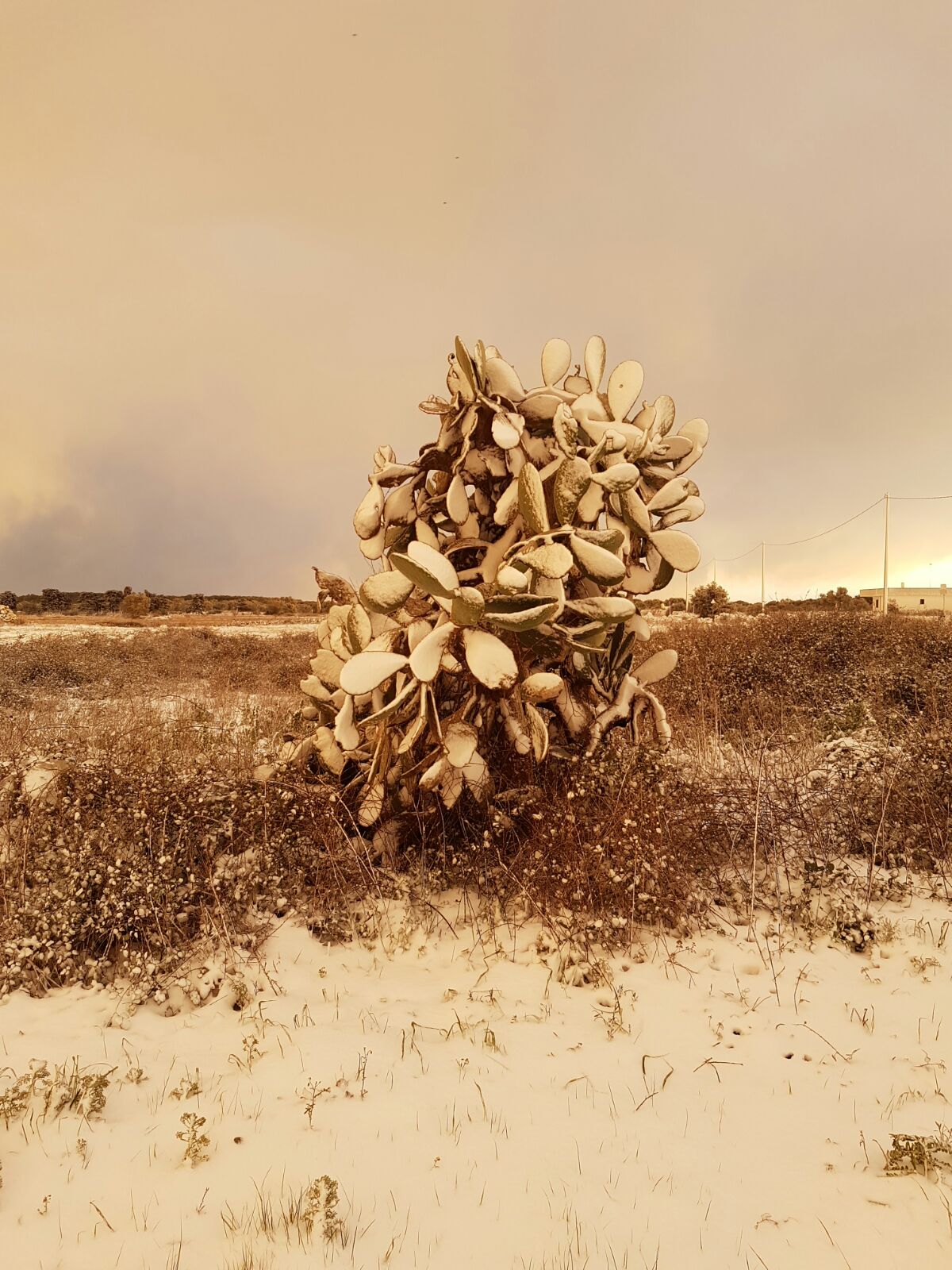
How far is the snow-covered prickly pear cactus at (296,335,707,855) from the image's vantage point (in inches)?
110

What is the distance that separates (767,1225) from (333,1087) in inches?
45.1

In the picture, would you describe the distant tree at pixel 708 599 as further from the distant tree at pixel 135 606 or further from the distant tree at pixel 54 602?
the distant tree at pixel 54 602

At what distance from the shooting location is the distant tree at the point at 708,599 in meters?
25.2

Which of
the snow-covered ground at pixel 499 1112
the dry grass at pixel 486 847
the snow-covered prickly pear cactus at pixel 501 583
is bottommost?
the snow-covered ground at pixel 499 1112

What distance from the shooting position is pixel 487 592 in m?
2.79

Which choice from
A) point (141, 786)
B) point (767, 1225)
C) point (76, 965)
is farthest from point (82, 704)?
point (767, 1225)

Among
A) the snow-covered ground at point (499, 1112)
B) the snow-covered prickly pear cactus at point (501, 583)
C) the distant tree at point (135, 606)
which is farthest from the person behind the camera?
the distant tree at point (135, 606)

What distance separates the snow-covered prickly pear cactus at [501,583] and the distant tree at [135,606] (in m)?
33.8

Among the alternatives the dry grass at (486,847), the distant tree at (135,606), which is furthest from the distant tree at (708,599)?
the distant tree at (135,606)

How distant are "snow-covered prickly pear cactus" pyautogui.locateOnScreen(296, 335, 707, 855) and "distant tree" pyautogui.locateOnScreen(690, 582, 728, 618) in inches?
844

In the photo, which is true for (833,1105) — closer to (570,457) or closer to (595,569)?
(595,569)

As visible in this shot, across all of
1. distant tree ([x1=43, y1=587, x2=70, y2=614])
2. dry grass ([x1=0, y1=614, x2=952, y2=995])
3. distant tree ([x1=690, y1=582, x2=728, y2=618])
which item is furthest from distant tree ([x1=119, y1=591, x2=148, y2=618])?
dry grass ([x1=0, y1=614, x2=952, y2=995])

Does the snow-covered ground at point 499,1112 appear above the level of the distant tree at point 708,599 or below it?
below

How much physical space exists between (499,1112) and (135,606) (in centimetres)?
3614
